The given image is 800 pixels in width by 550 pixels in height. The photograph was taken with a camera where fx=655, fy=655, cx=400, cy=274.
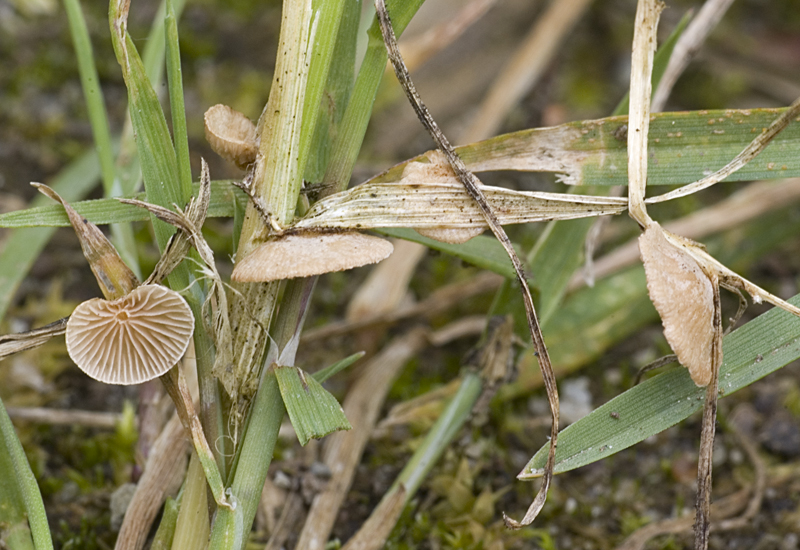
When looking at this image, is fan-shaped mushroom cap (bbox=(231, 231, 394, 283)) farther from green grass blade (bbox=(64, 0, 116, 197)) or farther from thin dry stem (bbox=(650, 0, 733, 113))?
thin dry stem (bbox=(650, 0, 733, 113))

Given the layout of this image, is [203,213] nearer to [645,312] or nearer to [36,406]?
[36,406]

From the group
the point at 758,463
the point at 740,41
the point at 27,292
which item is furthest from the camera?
the point at 740,41

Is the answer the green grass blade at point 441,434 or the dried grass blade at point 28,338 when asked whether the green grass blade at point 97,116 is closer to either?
the dried grass blade at point 28,338

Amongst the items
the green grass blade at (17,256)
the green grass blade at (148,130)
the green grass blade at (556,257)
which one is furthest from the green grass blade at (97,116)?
the green grass blade at (556,257)

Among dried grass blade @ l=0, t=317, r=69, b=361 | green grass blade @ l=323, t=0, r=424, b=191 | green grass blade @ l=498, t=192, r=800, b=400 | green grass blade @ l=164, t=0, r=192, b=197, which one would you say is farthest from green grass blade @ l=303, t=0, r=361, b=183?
green grass blade @ l=498, t=192, r=800, b=400

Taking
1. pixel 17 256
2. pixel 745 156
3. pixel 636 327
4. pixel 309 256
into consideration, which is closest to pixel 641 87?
pixel 745 156

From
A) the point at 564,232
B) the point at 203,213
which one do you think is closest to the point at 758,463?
the point at 564,232
